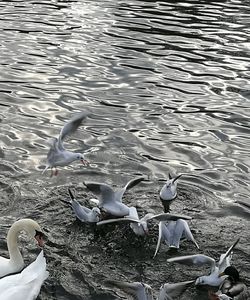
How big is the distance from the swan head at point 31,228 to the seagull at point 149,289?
5.68ft

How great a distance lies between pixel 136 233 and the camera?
11.2 meters

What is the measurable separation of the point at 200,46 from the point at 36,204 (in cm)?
1300

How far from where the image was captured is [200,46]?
77.2 ft

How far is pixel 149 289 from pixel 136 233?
7.46 feet

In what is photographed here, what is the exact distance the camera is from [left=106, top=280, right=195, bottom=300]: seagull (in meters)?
8.95

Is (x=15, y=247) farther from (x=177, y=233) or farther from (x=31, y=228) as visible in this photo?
(x=177, y=233)

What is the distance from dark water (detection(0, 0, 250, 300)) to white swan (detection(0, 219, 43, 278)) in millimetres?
523

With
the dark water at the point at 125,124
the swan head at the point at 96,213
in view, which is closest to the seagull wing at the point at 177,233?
the dark water at the point at 125,124

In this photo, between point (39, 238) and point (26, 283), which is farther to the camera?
point (39, 238)

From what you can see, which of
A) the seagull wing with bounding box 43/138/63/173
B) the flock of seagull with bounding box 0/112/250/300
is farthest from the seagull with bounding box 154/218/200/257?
the seagull wing with bounding box 43/138/63/173

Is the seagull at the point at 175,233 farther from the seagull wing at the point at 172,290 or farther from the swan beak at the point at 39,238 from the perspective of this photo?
the swan beak at the point at 39,238

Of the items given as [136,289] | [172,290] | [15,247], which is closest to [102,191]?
[15,247]

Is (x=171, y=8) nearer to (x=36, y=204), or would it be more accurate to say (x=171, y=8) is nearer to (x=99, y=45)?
(x=99, y=45)

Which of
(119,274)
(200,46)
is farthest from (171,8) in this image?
(119,274)
